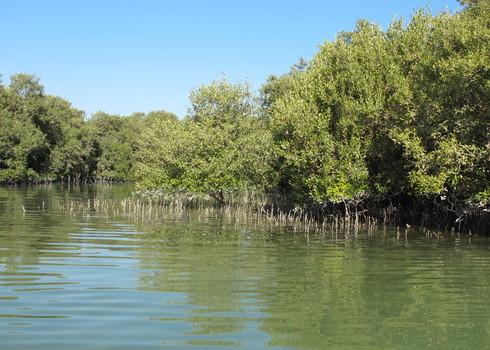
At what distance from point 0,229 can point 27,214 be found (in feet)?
25.7

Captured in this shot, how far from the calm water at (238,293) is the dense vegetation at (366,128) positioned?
5.77 metres

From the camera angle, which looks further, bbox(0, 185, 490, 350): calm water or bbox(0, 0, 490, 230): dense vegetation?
bbox(0, 0, 490, 230): dense vegetation

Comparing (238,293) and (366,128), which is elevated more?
(366,128)

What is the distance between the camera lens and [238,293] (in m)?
10.3

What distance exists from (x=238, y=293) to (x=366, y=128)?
19.7 m

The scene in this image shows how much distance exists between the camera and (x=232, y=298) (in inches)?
389

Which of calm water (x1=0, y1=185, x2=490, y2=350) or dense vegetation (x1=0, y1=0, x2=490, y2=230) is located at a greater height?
dense vegetation (x1=0, y1=0, x2=490, y2=230)

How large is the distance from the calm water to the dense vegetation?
5.77m

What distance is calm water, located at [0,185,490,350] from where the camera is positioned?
748 cm

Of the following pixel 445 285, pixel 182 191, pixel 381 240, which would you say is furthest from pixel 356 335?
pixel 182 191

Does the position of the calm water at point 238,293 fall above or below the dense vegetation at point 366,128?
below

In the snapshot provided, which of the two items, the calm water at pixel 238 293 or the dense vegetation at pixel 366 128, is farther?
the dense vegetation at pixel 366 128

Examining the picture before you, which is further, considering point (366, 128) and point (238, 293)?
point (366, 128)

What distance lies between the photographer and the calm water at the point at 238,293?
7.48 m
